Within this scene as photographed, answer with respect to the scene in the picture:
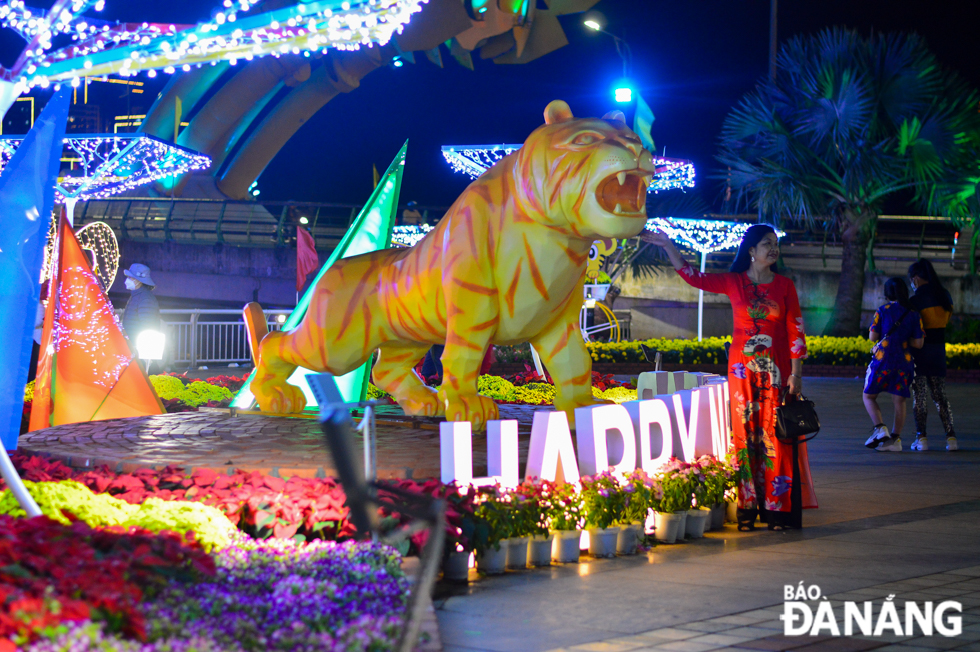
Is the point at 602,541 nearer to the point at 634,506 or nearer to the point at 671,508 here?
the point at 634,506

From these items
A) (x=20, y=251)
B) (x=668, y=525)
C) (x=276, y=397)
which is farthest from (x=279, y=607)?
(x=276, y=397)

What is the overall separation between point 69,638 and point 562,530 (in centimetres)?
264

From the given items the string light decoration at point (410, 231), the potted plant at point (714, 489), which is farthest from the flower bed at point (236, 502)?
the string light decoration at point (410, 231)

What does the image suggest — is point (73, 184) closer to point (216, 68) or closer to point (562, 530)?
point (562, 530)

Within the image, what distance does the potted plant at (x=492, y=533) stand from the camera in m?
4.06

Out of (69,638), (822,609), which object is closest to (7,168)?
(69,638)

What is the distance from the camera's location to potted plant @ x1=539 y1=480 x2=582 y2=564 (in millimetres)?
4395

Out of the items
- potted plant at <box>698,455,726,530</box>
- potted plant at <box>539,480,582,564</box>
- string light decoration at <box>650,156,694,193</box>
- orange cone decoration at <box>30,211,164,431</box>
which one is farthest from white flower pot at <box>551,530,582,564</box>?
string light decoration at <box>650,156,694,193</box>

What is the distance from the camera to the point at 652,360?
18.3 m

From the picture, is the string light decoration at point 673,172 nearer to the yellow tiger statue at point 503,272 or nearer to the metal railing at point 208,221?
the metal railing at point 208,221

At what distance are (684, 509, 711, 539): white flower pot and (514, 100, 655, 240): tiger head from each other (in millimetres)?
1529

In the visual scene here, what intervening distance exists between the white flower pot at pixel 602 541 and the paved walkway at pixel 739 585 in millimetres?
106

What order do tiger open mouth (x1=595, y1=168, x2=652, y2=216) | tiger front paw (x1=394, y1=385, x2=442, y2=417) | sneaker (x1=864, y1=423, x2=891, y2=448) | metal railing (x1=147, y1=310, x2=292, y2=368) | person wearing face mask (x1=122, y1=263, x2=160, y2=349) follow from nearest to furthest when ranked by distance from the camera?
1. tiger open mouth (x1=595, y1=168, x2=652, y2=216)
2. tiger front paw (x1=394, y1=385, x2=442, y2=417)
3. sneaker (x1=864, y1=423, x2=891, y2=448)
4. person wearing face mask (x1=122, y1=263, x2=160, y2=349)
5. metal railing (x1=147, y1=310, x2=292, y2=368)

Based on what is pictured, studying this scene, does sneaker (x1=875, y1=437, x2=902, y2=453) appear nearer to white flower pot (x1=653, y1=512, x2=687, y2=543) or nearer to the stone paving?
the stone paving
